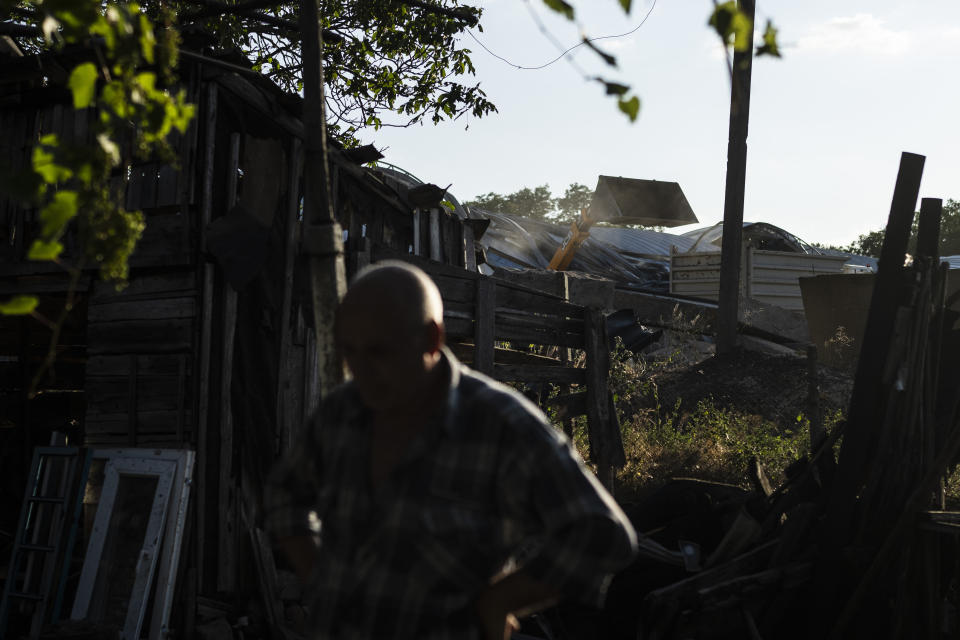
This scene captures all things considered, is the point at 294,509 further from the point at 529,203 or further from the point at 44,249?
the point at 529,203

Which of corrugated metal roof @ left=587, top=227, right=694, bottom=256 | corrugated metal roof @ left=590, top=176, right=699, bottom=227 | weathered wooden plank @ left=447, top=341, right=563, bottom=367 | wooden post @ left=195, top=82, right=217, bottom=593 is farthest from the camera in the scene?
corrugated metal roof @ left=587, top=227, right=694, bottom=256

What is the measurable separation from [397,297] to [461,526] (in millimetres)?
589

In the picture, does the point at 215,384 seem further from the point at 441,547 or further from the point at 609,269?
the point at 609,269

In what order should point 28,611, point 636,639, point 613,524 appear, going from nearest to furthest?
point 613,524
point 636,639
point 28,611

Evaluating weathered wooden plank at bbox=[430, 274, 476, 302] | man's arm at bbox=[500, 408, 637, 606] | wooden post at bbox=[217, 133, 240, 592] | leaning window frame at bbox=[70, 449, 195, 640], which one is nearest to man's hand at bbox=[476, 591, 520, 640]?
man's arm at bbox=[500, 408, 637, 606]

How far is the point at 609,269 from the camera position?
1142 inches

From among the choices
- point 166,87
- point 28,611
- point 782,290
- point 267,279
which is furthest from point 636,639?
point 782,290

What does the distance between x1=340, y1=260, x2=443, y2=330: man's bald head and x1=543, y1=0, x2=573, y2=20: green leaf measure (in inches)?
31.3

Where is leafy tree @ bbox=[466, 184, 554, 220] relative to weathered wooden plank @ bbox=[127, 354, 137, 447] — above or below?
above

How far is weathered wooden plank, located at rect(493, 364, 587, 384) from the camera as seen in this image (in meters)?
8.69

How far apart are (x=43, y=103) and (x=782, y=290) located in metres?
Result: 18.7

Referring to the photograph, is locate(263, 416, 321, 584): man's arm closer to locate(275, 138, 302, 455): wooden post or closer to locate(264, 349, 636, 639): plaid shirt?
locate(264, 349, 636, 639): plaid shirt

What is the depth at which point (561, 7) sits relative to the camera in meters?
2.35

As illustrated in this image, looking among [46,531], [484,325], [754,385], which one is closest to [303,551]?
[46,531]
